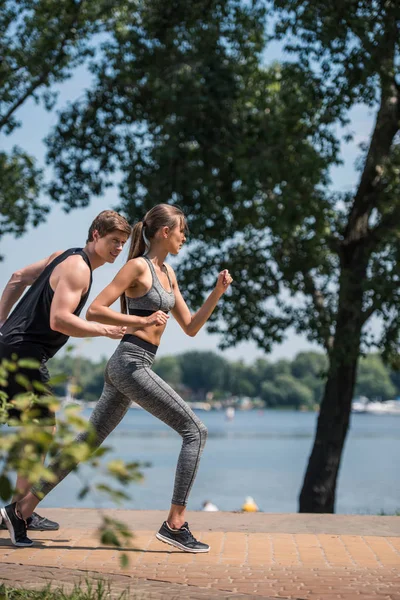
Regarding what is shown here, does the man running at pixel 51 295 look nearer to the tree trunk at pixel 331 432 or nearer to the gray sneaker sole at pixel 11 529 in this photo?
the gray sneaker sole at pixel 11 529

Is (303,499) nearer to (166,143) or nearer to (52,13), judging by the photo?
(166,143)

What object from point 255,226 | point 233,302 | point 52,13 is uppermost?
point 52,13

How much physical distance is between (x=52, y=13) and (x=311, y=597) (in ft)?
56.1

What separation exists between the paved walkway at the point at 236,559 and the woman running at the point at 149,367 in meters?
0.25

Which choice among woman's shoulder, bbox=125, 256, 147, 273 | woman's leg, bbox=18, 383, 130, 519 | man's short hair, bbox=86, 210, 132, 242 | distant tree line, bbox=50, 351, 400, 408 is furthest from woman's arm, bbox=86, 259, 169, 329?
distant tree line, bbox=50, 351, 400, 408

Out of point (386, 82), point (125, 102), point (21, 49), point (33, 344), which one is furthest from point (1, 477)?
point (21, 49)

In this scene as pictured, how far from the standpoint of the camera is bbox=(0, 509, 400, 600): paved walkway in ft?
15.8

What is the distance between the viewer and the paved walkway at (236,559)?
15.8 ft

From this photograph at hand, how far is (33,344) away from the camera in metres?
5.79

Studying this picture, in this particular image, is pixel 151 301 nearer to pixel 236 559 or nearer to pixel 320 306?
pixel 236 559

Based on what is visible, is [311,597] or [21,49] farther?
[21,49]

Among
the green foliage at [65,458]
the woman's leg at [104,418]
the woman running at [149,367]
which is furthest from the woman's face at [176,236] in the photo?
the green foliage at [65,458]

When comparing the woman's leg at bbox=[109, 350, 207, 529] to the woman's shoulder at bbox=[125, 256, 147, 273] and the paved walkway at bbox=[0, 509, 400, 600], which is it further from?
the woman's shoulder at bbox=[125, 256, 147, 273]

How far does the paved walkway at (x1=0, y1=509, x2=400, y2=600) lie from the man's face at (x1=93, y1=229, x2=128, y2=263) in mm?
1748
